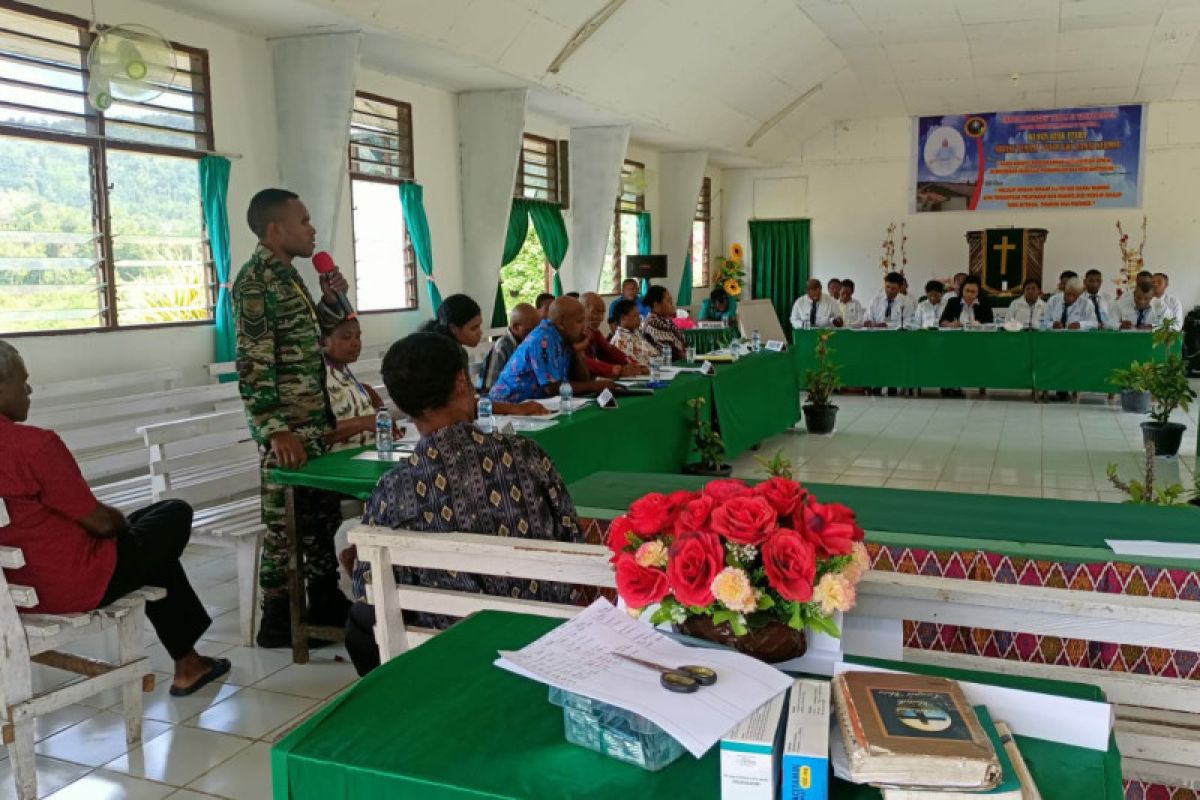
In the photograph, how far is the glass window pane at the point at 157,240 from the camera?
5766 millimetres

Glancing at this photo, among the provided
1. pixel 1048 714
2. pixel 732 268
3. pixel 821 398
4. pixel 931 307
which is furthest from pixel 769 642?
pixel 732 268

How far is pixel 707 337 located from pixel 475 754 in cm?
978

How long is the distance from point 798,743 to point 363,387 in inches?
124

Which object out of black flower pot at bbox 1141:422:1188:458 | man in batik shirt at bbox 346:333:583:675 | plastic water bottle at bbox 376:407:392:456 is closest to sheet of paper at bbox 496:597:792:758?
man in batik shirt at bbox 346:333:583:675

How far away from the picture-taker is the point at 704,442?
6230 mm

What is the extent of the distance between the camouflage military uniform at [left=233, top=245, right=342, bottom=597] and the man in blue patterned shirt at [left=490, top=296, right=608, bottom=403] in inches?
57.8

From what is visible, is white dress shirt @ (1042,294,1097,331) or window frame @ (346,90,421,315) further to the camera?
white dress shirt @ (1042,294,1097,331)

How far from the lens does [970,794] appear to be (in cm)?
97

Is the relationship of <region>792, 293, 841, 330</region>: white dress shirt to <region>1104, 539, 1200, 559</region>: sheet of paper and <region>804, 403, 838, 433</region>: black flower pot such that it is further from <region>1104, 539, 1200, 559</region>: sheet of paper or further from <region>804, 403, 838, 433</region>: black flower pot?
<region>1104, 539, 1200, 559</region>: sheet of paper

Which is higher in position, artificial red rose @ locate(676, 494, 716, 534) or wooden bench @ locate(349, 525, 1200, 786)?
artificial red rose @ locate(676, 494, 716, 534)

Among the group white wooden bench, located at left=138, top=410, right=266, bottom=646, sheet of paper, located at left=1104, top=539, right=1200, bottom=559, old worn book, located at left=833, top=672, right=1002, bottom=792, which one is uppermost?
old worn book, located at left=833, top=672, right=1002, bottom=792

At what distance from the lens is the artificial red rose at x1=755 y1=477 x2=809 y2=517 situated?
135 centimetres

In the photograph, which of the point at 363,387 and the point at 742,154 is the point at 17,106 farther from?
the point at 742,154

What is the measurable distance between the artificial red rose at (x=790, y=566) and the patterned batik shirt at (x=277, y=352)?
2484 mm
